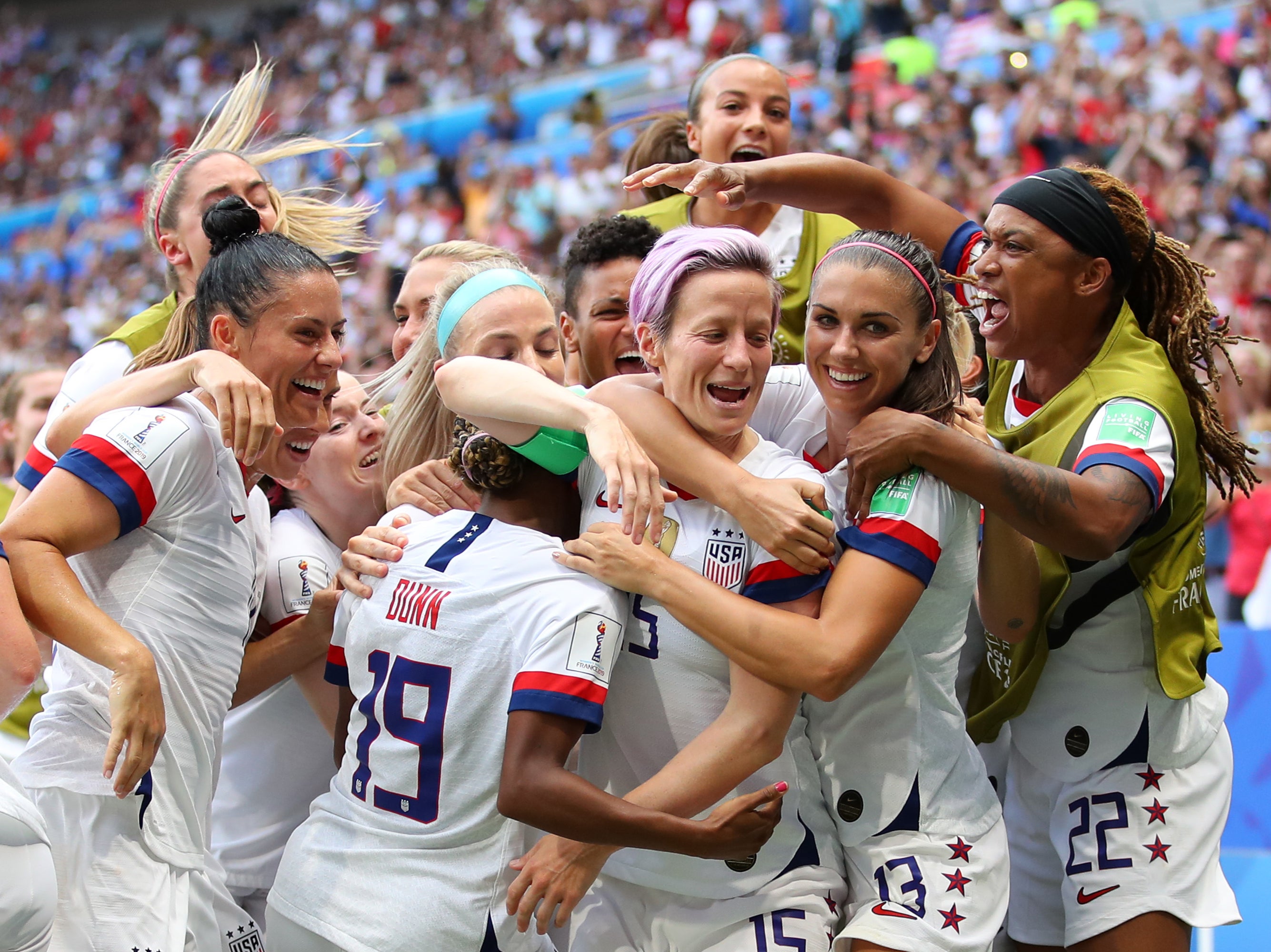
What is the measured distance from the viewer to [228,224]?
11.4 ft

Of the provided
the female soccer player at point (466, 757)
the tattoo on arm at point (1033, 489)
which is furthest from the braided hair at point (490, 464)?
the tattoo on arm at point (1033, 489)

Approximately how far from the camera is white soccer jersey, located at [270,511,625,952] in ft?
8.66

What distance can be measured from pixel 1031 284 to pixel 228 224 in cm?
224

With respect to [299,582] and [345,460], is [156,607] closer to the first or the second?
[299,582]

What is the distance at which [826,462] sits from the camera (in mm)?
3312

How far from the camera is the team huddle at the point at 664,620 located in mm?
2652

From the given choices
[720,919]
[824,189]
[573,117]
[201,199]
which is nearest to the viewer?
[720,919]

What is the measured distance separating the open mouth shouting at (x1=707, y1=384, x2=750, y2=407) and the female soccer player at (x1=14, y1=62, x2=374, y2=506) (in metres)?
1.73

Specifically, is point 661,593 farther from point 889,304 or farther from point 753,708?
point 889,304

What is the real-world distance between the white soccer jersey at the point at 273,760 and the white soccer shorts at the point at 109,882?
0.60 m

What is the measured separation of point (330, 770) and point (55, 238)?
75.4ft

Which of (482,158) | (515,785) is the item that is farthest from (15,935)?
(482,158)

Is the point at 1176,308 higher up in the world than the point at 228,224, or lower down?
higher up

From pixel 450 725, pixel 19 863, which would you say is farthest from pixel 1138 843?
pixel 19 863
